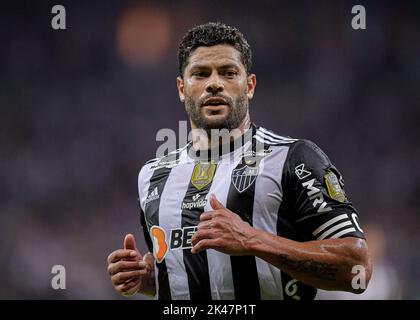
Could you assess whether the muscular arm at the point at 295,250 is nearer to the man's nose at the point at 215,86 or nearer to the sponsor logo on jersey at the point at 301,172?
the sponsor logo on jersey at the point at 301,172

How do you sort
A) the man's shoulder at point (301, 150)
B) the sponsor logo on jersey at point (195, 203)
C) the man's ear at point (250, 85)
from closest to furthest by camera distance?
the man's shoulder at point (301, 150)
the sponsor logo on jersey at point (195, 203)
the man's ear at point (250, 85)

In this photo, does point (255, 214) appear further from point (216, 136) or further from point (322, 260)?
point (216, 136)

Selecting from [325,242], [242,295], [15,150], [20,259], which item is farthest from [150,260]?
[15,150]

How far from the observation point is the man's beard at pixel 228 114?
2.98 meters

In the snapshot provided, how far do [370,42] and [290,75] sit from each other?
107 centimetres

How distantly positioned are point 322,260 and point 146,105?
510cm

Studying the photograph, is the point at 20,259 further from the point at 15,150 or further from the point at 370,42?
the point at 370,42

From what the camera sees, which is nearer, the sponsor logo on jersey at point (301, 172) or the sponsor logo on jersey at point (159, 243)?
the sponsor logo on jersey at point (301, 172)

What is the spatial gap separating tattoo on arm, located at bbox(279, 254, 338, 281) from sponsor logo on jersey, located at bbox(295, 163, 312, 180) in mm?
391

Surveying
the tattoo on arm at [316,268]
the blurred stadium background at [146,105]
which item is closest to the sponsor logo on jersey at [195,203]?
the tattoo on arm at [316,268]

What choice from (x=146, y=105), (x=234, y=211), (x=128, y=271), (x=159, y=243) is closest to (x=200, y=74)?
(x=234, y=211)

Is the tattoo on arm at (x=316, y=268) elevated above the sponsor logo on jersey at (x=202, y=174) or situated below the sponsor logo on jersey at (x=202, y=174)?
below

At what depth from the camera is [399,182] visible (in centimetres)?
706

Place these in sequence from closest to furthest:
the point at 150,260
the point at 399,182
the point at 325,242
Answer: the point at 325,242
the point at 150,260
the point at 399,182
